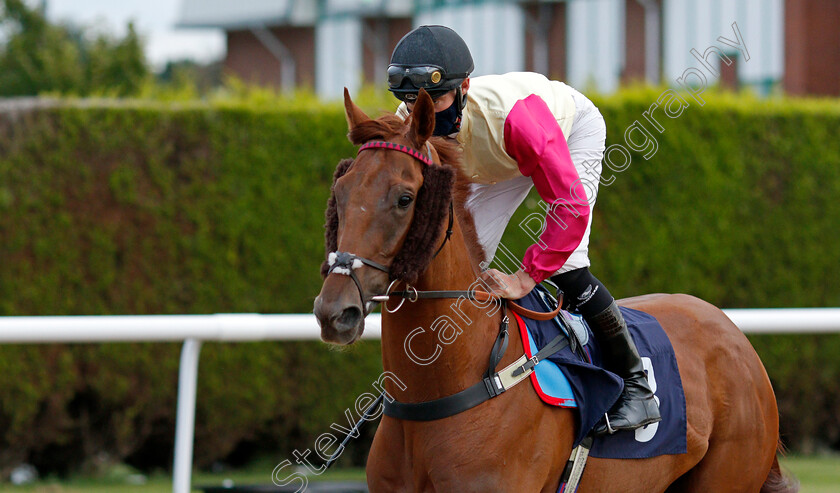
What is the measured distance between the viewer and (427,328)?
2.29m

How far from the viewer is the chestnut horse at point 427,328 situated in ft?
6.91

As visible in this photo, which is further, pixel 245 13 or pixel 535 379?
pixel 245 13

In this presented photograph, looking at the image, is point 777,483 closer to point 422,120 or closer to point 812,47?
point 422,120

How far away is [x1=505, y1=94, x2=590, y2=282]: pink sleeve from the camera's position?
244cm

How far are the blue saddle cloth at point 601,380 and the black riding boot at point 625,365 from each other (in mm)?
50

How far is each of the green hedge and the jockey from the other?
118 inches

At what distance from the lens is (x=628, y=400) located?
2670 millimetres

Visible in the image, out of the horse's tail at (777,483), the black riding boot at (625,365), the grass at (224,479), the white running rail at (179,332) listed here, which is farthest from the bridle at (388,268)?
the grass at (224,479)

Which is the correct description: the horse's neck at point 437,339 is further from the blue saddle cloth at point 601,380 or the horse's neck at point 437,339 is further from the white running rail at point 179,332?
the white running rail at point 179,332

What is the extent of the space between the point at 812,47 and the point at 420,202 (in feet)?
33.2

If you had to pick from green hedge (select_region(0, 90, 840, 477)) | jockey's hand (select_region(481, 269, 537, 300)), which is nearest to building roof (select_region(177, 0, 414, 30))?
green hedge (select_region(0, 90, 840, 477))

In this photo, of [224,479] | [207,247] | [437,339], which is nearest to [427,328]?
[437,339]

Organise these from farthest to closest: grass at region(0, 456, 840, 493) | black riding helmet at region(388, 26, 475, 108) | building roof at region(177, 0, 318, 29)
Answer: building roof at region(177, 0, 318, 29) → grass at region(0, 456, 840, 493) → black riding helmet at region(388, 26, 475, 108)

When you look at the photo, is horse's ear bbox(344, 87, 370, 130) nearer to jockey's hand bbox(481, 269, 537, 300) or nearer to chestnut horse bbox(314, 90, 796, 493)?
chestnut horse bbox(314, 90, 796, 493)
